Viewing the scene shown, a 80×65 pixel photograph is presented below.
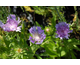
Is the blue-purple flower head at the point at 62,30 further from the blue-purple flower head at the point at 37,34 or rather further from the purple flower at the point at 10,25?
the purple flower at the point at 10,25

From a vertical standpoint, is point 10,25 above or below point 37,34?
above

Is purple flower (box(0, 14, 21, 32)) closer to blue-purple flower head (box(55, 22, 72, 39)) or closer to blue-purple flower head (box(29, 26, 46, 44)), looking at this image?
blue-purple flower head (box(29, 26, 46, 44))

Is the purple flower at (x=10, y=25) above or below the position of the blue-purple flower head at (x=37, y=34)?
above

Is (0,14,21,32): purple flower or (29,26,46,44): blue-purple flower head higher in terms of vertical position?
(0,14,21,32): purple flower

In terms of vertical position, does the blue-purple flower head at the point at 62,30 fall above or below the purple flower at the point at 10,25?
below

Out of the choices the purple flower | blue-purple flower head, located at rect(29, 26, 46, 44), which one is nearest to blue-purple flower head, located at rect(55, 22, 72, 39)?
blue-purple flower head, located at rect(29, 26, 46, 44)

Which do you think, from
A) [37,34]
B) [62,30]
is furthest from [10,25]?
[62,30]

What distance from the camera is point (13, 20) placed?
97cm

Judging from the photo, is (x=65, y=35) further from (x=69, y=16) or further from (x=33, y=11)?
(x=33, y=11)

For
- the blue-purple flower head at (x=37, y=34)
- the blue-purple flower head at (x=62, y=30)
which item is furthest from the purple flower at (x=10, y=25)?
the blue-purple flower head at (x=62, y=30)

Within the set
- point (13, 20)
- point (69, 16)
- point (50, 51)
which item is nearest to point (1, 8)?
point (13, 20)

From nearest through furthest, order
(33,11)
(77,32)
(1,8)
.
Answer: (1,8) < (77,32) < (33,11)

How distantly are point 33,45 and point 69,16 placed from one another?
Result: 80 centimetres

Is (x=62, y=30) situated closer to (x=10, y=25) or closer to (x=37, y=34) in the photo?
(x=37, y=34)
